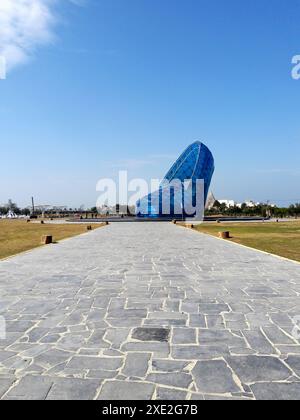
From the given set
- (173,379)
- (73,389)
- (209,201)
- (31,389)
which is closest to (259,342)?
(173,379)

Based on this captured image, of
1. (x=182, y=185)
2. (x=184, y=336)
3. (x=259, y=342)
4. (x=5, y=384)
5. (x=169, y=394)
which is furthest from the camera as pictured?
(x=182, y=185)

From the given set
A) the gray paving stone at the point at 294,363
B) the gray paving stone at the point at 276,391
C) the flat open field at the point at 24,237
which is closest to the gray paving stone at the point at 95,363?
the gray paving stone at the point at 276,391

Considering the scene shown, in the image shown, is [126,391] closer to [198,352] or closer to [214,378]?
[214,378]

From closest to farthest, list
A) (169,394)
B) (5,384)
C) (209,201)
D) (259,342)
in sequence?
(169,394) → (5,384) → (259,342) → (209,201)

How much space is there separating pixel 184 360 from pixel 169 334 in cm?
80

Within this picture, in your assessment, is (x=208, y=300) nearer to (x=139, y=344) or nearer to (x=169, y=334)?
(x=169, y=334)

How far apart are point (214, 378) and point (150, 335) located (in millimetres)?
1305

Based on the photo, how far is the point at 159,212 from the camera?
72938mm

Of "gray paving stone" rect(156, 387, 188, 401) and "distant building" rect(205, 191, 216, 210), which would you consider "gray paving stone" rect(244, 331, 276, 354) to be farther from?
"distant building" rect(205, 191, 216, 210)

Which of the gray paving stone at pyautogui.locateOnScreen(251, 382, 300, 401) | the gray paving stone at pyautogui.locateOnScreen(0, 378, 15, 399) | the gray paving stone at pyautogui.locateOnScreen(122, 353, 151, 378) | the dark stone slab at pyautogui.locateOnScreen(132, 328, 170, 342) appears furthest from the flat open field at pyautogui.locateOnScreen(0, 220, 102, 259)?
the gray paving stone at pyautogui.locateOnScreen(251, 382, 300, 401)

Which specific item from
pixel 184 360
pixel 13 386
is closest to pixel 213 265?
pixel 184 360

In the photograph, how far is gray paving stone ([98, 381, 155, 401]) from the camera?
295 centimetres

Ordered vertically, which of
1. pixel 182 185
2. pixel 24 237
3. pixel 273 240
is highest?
pixel 182 185

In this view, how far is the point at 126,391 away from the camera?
3023mm
